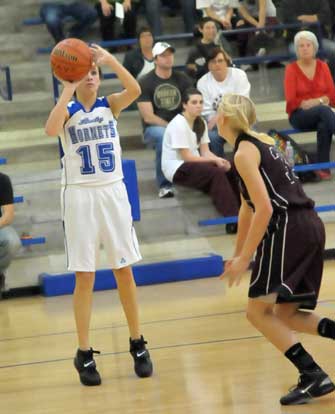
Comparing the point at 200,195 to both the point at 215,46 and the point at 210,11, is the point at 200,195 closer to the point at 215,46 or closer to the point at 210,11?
the point at 215,46

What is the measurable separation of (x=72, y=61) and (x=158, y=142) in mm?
3995

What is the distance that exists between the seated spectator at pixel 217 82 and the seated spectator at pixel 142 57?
2.22 feet

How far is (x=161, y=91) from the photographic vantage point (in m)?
9.59

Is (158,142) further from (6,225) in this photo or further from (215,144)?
(6,225)

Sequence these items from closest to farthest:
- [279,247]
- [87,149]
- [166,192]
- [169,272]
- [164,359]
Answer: [279,247] < [87,149] < [164,359] < [169,272] < [166,192]

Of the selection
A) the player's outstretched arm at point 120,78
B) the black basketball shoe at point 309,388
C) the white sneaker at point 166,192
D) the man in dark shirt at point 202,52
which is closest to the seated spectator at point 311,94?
the man in dark shirt at point 202,52

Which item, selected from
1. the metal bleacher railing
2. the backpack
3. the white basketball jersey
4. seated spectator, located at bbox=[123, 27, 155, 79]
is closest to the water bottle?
the backpack

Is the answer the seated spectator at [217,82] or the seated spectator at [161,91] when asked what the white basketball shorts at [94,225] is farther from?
the seated spectator at [217,82]

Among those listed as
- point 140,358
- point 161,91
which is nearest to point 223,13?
point 161,91

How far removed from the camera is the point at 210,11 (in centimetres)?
1111

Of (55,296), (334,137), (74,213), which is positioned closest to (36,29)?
(334,137)

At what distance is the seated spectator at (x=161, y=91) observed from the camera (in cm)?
954

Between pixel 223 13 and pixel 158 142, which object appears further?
pixel 223 13

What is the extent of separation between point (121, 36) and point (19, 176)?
2.69 metres
